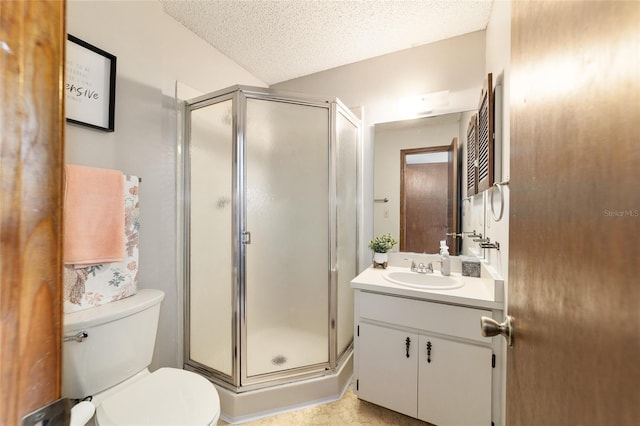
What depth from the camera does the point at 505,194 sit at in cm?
120

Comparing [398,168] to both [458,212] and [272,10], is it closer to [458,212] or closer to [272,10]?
[458,212]

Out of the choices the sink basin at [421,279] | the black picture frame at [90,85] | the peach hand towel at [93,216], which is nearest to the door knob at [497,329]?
the sink basin at [421,279]

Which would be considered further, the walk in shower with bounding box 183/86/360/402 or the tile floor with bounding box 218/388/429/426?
the walk in shower with bounding box 183/86/360/402

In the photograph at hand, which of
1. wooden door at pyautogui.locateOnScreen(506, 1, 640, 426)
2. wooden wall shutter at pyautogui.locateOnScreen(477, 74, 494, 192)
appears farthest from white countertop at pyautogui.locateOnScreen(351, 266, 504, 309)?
wooden door at pyautogui.locateOnScreen(506, 1, 640, 426)

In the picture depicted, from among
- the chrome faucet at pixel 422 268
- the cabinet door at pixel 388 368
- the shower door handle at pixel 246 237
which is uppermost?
the shower door handle at pixel 246 237

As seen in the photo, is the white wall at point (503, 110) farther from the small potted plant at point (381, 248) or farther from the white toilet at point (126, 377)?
the white toilet at point (126, 377)

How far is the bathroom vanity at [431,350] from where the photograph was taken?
4.25ft

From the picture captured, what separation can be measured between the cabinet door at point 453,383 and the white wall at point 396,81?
0.90 metres

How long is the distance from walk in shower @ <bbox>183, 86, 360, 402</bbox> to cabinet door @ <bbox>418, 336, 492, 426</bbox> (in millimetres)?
626

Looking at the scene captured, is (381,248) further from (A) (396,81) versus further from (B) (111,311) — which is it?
(B) (111,311)

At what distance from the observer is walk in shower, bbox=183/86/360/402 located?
65.7 inches

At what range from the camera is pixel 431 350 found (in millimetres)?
1407

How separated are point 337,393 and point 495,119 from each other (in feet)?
6.17

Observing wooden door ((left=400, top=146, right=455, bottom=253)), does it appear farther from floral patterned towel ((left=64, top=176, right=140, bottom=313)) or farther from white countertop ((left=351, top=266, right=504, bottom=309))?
floral patterned towel ((left=64, top=176, right=140, bottom=313))
